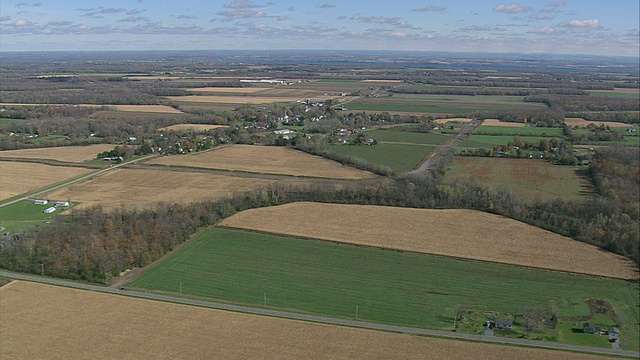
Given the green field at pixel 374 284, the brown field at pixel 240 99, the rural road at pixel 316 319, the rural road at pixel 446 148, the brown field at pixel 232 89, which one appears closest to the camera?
the rural road at pixel 316 319

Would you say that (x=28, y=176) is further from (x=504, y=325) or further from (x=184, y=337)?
(x=504, y=325)

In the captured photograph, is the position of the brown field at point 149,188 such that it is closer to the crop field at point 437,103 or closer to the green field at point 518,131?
the green field at point 518,131

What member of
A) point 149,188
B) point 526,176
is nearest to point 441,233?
point 526,176

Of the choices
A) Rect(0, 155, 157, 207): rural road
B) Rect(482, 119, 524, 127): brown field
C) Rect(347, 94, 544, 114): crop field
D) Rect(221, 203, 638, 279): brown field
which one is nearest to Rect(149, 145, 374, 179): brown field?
Rect(0, 155, 157, 207): rural road

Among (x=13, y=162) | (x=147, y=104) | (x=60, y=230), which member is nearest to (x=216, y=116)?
(x=147, y=104)

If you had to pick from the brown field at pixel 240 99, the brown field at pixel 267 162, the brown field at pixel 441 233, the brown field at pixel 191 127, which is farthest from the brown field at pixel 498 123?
the brown field at pixel 441 233

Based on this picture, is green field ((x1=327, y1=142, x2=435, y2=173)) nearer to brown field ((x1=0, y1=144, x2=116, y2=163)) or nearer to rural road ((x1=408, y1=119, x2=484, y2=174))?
rural road ((x1=408, y1=119, x2=484, y2=174))
